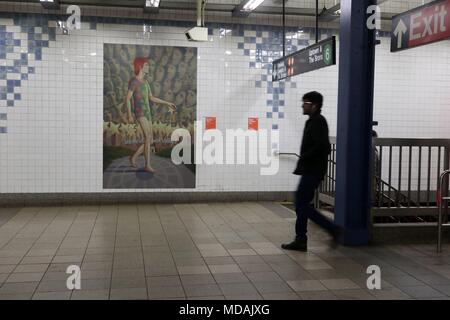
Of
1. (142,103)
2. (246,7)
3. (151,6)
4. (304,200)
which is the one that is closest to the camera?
(304,200)

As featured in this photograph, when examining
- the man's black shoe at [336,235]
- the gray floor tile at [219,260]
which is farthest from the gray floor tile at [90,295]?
the man's black shoe at [336,235]

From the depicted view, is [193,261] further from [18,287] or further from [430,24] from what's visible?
[430,24]

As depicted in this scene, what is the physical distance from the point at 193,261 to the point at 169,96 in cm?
427

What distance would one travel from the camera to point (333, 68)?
9.17 m

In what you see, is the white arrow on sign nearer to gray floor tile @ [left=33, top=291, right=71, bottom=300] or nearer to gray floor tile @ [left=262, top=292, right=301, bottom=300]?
gray floor tile @ [left=262, top=292, right=301, bottom=300]

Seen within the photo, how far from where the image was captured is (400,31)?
211 inches

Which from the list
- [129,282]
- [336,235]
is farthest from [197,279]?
[336,235]

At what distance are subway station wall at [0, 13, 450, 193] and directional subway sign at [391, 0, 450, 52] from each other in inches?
144

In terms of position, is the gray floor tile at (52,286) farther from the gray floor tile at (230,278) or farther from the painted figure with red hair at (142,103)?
the painted figure with red hair at (142,103)

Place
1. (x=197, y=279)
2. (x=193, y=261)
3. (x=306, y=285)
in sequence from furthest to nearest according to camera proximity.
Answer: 1. (x=193, y=261)
2. (x=197, y=279)
3. (x=306, y=285)

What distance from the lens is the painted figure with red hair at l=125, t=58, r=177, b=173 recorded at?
336 inches

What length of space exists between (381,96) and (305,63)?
10.4ft

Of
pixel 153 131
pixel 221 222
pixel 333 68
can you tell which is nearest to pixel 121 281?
pixel 221 222

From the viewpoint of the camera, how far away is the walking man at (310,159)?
530cm
